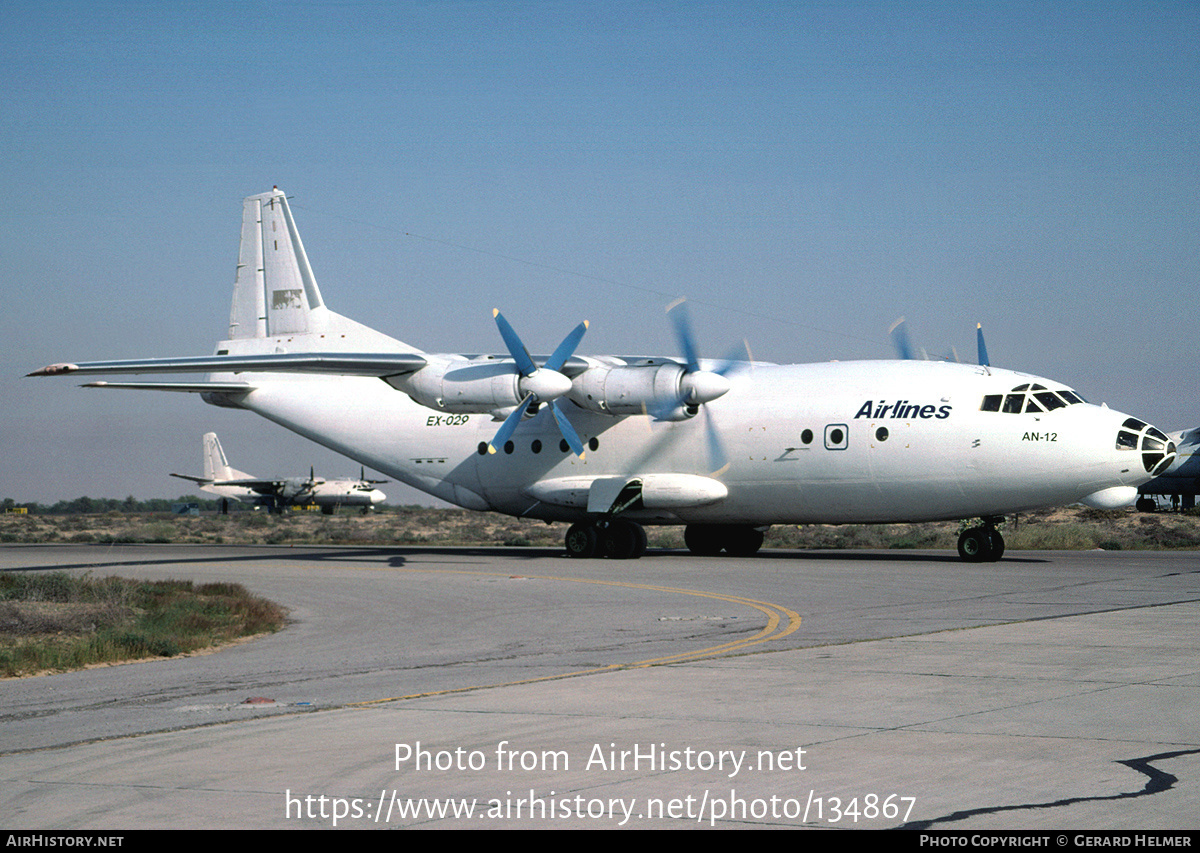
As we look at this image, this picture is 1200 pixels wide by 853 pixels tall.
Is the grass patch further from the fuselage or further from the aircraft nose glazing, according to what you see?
the aircraft nose glazing

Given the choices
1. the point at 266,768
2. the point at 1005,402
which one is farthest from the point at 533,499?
the point at 266,768

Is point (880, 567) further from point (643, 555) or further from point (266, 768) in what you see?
point (266, 768)

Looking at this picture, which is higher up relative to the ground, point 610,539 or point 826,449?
point 826,449

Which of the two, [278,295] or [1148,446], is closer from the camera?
[1148,446]

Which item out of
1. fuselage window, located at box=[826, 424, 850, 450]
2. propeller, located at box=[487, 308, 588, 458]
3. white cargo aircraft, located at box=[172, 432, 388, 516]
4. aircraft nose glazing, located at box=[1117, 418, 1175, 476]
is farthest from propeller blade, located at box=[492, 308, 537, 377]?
white cargo aircraft, located at box=[172, 432, 388, 516]

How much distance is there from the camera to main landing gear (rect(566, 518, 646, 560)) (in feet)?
107

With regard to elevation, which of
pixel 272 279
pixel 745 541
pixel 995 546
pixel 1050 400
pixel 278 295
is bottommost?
pixel 745 541

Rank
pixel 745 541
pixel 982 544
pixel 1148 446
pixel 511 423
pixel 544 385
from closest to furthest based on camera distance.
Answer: pixel 1148 446
pixel 982 544
pixel 544 385
pixel 511 423
pixel 745 541

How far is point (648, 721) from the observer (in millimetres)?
8977

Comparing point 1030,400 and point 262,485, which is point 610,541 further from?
point 262,485

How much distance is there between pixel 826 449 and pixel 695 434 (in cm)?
374

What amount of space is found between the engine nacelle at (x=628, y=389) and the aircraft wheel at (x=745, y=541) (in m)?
5.48

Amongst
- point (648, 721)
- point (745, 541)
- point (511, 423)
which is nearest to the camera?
point (648, 721)

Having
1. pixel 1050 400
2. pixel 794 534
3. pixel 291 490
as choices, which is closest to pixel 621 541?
pixel 1050 400
